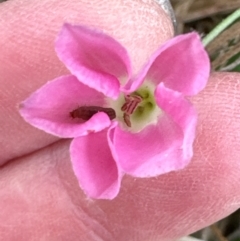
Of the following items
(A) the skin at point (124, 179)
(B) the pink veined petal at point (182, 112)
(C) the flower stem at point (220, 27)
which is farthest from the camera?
(C) the flower stem at point (220, 27)

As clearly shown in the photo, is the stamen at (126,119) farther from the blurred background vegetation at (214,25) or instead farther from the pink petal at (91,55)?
the blurred background vegetation at (214,25)

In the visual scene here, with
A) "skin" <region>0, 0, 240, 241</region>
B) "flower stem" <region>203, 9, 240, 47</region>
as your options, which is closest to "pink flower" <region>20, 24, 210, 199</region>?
"skin" <region>0, 0, 240, 241</region>

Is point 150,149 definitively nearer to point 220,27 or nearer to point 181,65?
point 181,65

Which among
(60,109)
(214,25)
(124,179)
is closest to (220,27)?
(214,25)

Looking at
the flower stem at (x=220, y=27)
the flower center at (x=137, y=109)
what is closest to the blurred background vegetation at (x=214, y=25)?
the flower stem at (x=220, y=27)

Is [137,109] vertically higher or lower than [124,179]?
higher

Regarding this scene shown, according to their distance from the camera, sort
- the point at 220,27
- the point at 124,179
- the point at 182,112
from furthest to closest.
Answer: the point at 220,27, the point at 124,179, the point at 182,112

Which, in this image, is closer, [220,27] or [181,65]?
[181,65]
